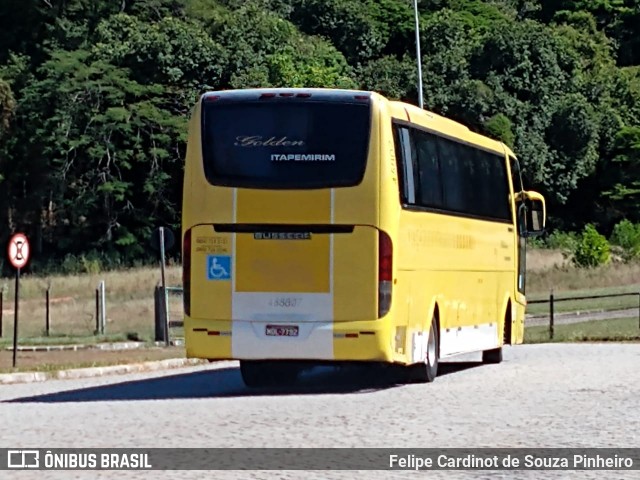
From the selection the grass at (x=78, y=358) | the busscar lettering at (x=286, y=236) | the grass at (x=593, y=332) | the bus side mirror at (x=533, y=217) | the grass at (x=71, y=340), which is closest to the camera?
the busscar lettering at (x=286, y=236)

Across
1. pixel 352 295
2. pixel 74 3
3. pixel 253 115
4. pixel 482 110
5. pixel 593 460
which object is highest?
pixel 74 3

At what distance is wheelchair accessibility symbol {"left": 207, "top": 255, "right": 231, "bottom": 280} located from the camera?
62.1 ft

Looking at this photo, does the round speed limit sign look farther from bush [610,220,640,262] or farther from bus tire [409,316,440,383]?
bush [610,220,640,262]

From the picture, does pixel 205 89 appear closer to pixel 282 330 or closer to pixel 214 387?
pixel 214 387

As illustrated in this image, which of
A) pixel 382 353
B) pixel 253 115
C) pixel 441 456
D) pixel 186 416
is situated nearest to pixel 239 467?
pixel 441 456

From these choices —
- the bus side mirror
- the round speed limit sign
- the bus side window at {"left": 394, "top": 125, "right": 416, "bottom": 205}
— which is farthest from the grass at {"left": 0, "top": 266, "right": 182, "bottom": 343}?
the bus side window at {"left": 394, "top": 125, "right": 416, "bottom": 205}

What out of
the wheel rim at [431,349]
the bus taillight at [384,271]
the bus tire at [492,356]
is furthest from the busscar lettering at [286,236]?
the bus tire at [492,356]

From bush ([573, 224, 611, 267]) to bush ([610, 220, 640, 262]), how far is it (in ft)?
11.3

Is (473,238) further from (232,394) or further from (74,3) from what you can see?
(74,3)

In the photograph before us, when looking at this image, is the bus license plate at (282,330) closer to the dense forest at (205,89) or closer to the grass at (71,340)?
the grass at (71,340)

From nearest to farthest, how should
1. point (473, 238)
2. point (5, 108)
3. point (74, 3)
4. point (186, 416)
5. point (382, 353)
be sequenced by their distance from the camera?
point (186, 416)
point (382, 353)
point (473, 238)
point (5, 108)
point (74, 3)

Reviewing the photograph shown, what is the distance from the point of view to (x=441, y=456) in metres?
12.3

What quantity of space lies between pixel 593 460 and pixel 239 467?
3.05 metres

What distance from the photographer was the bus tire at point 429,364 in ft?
68.0
